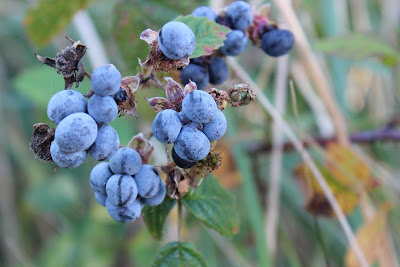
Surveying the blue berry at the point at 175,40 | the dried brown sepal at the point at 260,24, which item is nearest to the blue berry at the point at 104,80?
the blue berry at the point at 175,40

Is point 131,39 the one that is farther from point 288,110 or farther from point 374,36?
point 288,110

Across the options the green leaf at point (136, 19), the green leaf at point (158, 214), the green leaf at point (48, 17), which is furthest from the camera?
the green leaf at point (48, 17)

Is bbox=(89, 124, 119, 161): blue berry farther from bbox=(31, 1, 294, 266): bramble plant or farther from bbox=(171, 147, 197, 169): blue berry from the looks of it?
bbox=(171, 147, 197, 169): blue berry

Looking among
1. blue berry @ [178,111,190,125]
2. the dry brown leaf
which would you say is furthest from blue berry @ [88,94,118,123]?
the dry brown leaf

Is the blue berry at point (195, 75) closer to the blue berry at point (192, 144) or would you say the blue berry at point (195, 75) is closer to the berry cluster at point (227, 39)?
the berry cluster at point (227, 39)

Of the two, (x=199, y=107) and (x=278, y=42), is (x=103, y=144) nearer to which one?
(x=199, y=107)

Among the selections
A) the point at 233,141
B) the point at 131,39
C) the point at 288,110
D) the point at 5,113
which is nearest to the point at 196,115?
the point at 131,39
